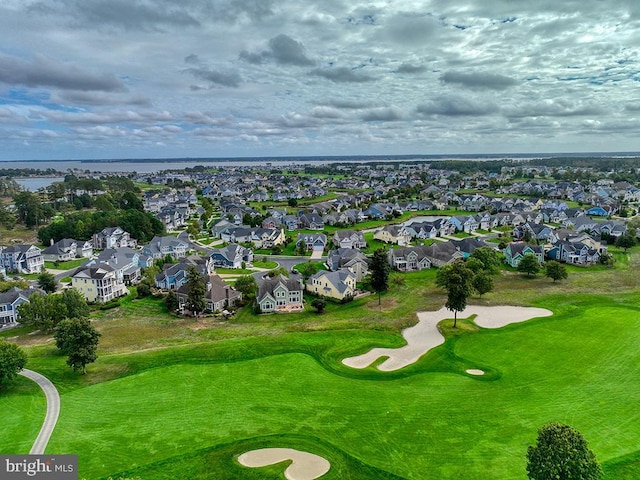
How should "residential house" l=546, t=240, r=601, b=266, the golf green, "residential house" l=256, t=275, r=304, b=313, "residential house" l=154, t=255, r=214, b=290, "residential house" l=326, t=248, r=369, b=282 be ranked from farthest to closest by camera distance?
"residential house" l=546, t=240, r=601, b=266
"residential house" l=326, t=248, r=369, b=282
"residential house" l=154, t=255, r=214, b=290
"residential house" l=256, t=275, r=304, b=313
the golf green

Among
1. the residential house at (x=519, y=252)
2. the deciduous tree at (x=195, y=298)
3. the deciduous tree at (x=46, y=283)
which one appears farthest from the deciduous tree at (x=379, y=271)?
the deciduous tree at (x=46, y=283)

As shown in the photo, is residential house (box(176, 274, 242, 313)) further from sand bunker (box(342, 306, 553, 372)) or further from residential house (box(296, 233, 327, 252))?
residential house (box(296, 233, 327, 252))

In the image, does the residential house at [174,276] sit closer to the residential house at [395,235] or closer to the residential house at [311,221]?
the residential house at [395,235]

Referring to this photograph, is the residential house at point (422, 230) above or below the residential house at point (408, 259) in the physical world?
above

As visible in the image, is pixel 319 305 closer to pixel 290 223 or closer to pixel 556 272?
pixel 556 272

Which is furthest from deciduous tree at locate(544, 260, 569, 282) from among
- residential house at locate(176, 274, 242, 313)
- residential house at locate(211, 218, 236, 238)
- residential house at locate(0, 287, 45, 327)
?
residential house at locate(0, 287, 45, 327)

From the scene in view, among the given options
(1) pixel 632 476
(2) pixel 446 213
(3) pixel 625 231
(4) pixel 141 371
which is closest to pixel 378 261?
(4) pixel 141 371
